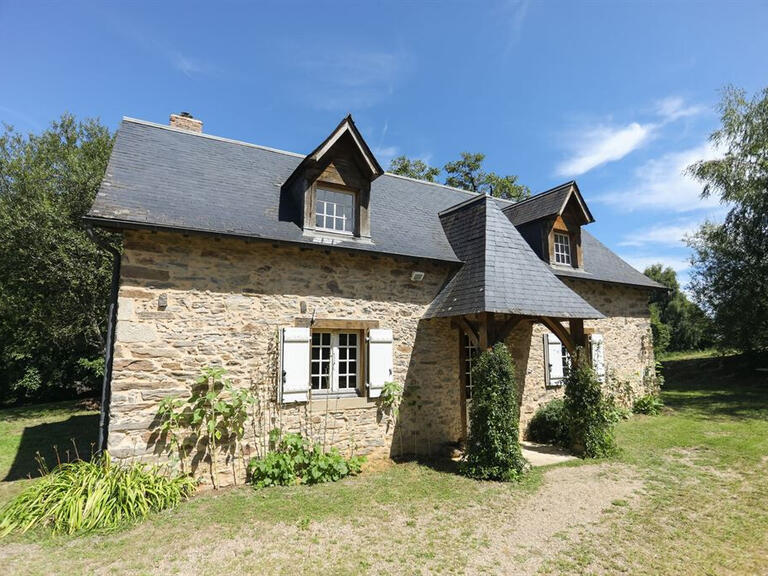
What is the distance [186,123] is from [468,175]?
1822cm

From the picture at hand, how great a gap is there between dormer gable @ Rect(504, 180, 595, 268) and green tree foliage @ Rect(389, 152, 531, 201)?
13333mm

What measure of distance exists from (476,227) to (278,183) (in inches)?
171

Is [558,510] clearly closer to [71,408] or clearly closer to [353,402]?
[353,402]

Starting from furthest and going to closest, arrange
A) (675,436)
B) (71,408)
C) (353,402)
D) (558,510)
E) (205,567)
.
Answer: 1. (71,408)
2. (675,436)
3. (353,402)
4. (558,510)
5. (205,567)

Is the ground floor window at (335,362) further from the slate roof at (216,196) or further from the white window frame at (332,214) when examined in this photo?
the white window frame at (332,214)

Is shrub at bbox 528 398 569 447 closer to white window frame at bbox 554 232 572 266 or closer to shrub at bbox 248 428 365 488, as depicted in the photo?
white window frame at bbox 554 232 572 266

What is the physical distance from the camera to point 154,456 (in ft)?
19.2

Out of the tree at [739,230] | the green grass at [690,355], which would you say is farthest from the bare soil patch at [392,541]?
the green grass at [690,355]

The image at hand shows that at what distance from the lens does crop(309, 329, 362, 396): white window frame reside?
7336 mm

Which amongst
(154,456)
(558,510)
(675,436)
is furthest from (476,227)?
(154,456)

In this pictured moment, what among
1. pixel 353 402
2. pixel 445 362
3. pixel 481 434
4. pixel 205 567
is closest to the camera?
pixel 205 567

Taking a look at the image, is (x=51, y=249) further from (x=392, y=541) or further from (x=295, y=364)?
(x=392, y=541)

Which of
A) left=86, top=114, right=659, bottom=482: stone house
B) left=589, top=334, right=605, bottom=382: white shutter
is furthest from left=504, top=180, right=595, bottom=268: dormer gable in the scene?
left=86, top=114, right=659, bottom=482: stone house

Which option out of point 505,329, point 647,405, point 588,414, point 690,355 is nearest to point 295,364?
point 505,329
